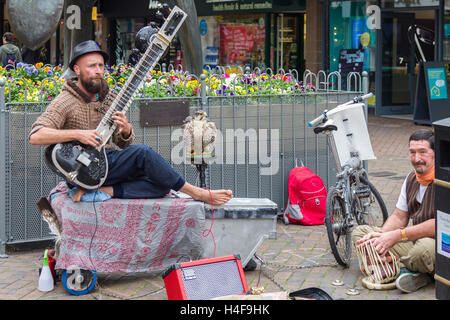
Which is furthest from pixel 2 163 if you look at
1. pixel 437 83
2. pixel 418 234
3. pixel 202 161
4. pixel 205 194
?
pixel 437 83

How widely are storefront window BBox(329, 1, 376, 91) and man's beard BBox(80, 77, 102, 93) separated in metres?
11.9

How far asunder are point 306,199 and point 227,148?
0.90 meters

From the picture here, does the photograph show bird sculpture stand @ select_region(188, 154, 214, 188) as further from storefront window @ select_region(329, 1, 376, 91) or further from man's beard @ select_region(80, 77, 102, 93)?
storefront window @ select_region(329, 1, 376, 91)

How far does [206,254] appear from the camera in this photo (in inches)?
219

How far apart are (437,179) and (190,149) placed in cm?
209

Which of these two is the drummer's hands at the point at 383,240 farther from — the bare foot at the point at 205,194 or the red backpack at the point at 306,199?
the red backpack at the point at 306,199

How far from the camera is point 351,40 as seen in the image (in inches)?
677

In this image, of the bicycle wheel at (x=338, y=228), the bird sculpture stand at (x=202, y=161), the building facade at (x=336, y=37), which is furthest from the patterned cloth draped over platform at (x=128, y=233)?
the building facade at (x=336, y=37)

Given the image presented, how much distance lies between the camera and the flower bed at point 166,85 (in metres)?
6.64

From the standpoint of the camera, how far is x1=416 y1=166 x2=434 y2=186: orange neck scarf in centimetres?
520

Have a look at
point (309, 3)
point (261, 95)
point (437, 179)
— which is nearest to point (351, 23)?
point (309, 3)

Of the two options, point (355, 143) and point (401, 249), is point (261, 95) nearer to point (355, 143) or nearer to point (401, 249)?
point (355, 143)

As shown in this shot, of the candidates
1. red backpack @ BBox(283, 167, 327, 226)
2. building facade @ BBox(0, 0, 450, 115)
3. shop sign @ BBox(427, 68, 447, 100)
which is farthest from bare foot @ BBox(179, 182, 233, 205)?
building facade @ BBox(0, 0, 450, 115)

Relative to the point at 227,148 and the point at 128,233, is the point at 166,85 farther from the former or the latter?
the point at 128,233
